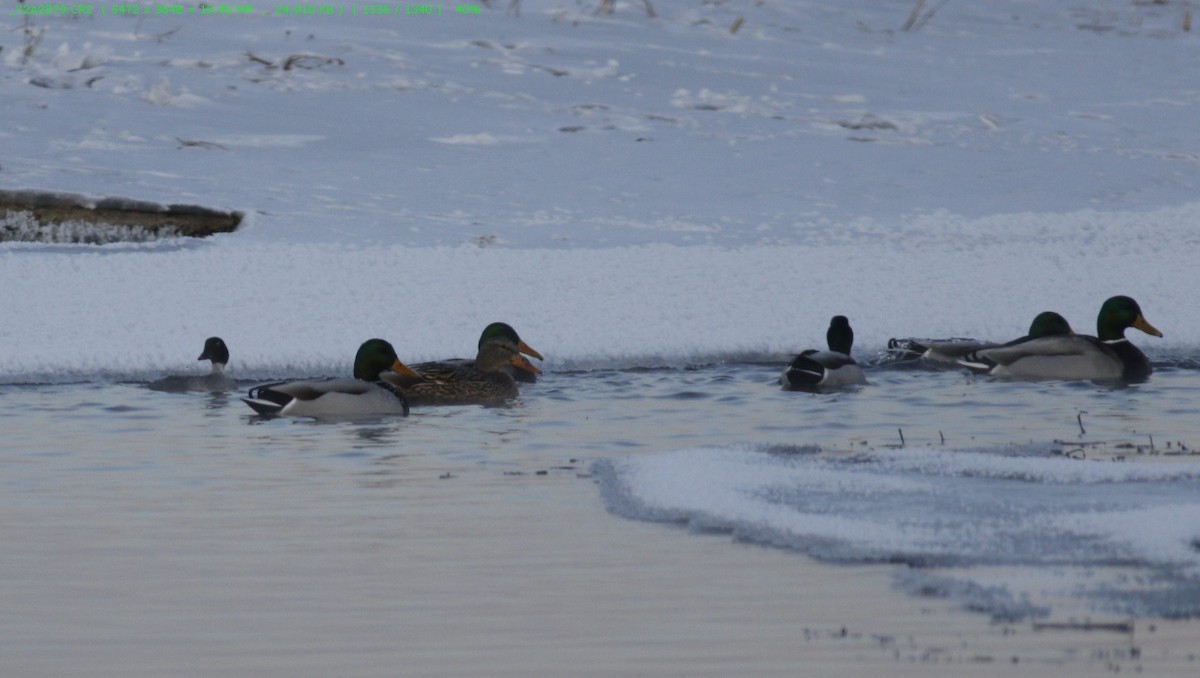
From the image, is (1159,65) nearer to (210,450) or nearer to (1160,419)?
(1160,419)

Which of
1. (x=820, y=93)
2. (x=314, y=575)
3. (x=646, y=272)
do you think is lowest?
(x=314, y=575)

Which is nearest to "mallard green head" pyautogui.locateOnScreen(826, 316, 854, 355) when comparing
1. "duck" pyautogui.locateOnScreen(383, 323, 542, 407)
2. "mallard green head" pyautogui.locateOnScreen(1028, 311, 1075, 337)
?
"mallard green head" pyautogui.locateOnScreen(1028, 311, 1075, 337)

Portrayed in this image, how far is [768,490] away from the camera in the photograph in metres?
6.16

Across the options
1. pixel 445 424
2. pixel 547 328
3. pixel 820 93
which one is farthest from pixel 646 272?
pixel 820 93

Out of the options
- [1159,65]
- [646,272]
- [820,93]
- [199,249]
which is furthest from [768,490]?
[1159,65]

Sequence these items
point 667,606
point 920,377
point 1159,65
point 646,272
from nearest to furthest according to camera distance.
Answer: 1. point 667,606
2. point 920,377
3. point 646,272
4. point 1159,65

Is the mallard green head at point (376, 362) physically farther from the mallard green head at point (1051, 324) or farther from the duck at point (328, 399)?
the mallard green head at point (1051, 324)

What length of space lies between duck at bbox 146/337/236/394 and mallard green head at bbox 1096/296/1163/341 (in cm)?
478

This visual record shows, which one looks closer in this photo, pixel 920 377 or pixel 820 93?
pixel 920 377

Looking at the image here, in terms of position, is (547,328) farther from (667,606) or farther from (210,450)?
(667,606)

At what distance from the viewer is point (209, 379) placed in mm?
9648

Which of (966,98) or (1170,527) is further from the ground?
(966,98)

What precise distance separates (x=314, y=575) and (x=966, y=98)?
13.4 meters

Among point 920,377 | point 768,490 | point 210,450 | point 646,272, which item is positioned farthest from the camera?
point 646,272
